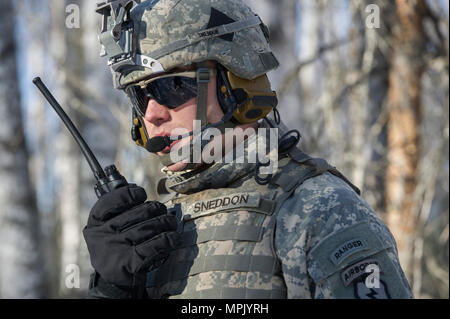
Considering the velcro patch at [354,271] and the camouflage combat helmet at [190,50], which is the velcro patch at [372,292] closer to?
the velcro patch at [354,271]

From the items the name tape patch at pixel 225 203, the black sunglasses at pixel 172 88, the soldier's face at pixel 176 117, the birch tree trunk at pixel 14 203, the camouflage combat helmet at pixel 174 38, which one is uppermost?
A: the camouflage combat helmet at pixel 174 38

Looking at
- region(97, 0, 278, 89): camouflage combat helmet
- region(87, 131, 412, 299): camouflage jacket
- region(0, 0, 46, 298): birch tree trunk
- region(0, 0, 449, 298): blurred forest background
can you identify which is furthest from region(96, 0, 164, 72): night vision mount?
region(0, 0, 46, 298): birch tree trunk

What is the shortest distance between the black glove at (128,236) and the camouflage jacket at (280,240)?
115 mm

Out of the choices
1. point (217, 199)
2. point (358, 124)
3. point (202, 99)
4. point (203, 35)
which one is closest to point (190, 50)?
point (203, 35)

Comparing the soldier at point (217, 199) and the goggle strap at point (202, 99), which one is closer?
the soldier at point (217, 199)

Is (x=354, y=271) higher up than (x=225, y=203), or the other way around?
(x=225, y=203)

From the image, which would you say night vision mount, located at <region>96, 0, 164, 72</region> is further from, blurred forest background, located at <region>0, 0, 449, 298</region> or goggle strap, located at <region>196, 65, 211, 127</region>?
blurred forest background, located at <region>0, 0, 449, 298</region>

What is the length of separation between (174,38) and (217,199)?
26.4 inches

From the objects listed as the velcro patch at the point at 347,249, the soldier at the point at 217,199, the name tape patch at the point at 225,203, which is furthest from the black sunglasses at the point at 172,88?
the velcro patch at the point at 347,249

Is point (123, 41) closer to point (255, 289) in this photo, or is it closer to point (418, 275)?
point (255, 289)

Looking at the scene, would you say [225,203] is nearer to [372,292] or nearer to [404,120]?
[372,292]

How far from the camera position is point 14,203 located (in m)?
5.52

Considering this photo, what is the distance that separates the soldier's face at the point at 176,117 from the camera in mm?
2297

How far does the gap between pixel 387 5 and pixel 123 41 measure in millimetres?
4259
